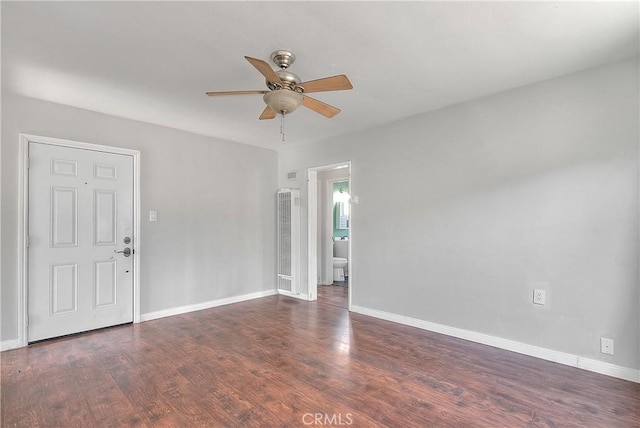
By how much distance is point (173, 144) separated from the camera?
13.9ft

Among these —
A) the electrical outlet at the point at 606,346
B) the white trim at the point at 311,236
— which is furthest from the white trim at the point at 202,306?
the electrical outlet at the point at 606,346

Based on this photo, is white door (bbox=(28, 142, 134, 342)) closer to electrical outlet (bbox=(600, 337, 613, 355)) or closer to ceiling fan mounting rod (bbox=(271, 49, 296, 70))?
ceiling fan mounting rod (bbox=(271, 49, 296, 70))

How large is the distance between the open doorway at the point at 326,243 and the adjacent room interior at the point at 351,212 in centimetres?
52

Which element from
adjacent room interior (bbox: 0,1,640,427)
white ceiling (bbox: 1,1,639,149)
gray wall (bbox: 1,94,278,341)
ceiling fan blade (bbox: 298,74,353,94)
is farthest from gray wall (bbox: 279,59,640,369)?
gray wall (bbox: 1,94,278,341)

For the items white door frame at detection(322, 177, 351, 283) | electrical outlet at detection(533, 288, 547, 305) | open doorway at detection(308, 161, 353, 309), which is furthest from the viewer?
white door frame at detection(322, 177, 351, 283)

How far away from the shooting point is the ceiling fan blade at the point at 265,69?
1874 millimetres

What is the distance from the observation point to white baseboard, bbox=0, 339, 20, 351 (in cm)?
302

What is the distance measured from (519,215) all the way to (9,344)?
5009mm

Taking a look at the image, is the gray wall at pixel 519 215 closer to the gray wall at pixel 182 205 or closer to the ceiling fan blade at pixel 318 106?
the ceiling fan blade at pixel 318 106

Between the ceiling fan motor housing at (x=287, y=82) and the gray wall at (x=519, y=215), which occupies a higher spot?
the ceiling fan motor housing at (x=287, y=82)

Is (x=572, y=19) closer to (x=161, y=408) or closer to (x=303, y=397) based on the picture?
(x=303, y=397)

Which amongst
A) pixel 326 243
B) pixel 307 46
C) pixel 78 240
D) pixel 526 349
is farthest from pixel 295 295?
pixel 307 46

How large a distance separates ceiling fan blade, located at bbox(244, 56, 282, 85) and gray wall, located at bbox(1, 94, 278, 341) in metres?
2.61

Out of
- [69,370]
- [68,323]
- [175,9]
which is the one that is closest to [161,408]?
[69,370]
